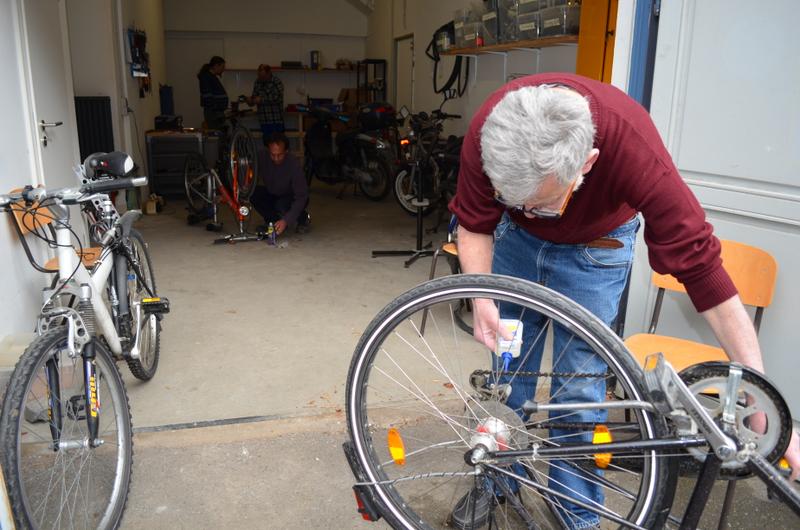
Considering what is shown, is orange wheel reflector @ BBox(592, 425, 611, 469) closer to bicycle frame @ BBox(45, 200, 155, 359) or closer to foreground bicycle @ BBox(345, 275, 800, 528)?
foreground bicycle @ BBox(345, 275, 800, 528)

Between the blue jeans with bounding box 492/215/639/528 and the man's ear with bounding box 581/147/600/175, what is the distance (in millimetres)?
333

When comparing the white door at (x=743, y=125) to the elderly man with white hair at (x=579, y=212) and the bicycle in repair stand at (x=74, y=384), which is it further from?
the bicycle in repair stand at (x=74, y=384)

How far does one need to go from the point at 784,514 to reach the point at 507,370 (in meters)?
1.10

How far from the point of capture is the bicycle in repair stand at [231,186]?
5480 millimetres

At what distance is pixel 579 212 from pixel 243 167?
449 cm

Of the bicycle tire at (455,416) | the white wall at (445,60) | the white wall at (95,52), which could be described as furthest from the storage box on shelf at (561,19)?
the white wall at (95,52)

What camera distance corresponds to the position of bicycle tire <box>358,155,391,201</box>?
23.9ft

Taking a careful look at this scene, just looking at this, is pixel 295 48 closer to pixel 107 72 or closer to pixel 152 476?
pixel 107 72

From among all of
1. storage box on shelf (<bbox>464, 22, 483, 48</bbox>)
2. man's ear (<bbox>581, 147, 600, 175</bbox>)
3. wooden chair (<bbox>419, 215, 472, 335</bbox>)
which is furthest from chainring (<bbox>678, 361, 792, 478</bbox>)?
storage box on shelf (<bbox>464, 22, 483, 48</bbox>)

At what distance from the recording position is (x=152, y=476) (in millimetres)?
2201

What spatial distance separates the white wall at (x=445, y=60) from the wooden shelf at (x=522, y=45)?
159mm

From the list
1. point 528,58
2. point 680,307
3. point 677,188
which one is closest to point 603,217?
point 677,188

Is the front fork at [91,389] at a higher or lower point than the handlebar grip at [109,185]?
lower

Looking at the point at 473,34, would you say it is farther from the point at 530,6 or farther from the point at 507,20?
the point at 530,6
